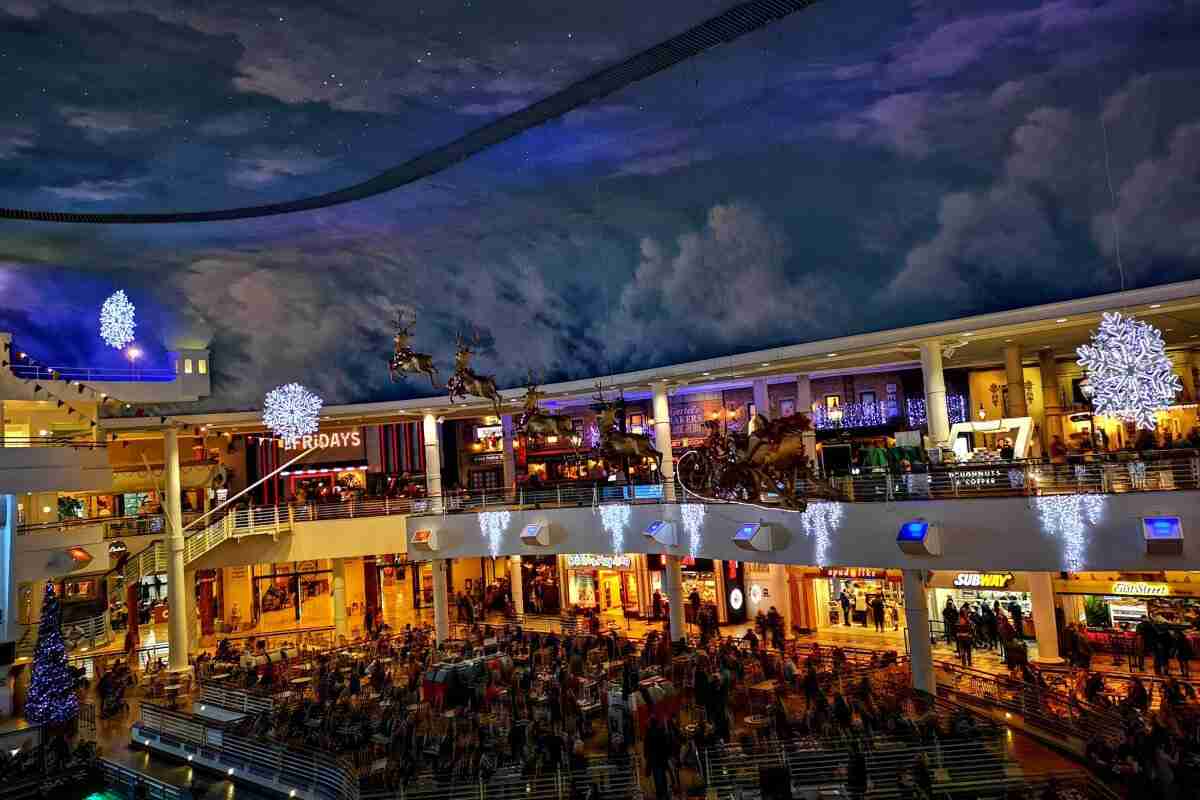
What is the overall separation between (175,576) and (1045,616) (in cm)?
2363

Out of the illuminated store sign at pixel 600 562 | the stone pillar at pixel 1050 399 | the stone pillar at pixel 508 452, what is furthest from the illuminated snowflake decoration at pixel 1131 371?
the stone pillar at pixel 508 452

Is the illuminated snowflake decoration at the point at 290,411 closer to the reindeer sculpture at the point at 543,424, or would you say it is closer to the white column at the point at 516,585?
the reindeer sculpture at the point at 543,424

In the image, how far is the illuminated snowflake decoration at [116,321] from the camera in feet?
85.2

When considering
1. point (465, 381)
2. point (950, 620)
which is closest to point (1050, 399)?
point (950, 620)

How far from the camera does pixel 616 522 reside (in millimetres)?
23141

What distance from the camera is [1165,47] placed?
A: 14.7 meters

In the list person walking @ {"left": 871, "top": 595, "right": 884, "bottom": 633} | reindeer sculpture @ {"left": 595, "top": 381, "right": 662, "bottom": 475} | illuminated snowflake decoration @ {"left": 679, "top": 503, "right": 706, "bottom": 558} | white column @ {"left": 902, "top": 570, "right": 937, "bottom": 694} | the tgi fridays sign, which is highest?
the tgi fridays sign

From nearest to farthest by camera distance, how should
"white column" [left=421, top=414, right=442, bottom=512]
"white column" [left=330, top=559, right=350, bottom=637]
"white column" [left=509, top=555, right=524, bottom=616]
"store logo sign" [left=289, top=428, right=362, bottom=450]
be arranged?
"white column" [left=421, top=414, right=442, bottom=512] < "white column" [left=330, top=559, right=350, bottom=637] < "white column" [left=509, top=555, right=524, bottom=616] < "store logo sign" [left=289, top=428, right=362, bottom=450]

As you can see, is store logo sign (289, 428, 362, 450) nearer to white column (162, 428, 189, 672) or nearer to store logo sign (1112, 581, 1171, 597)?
white column (162, 428, 189, 672)

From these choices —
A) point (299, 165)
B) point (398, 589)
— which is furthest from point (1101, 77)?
point (398, 589)

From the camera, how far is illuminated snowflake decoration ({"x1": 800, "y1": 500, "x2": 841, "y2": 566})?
17.0 meters

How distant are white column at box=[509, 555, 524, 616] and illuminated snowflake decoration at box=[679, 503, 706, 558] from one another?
9.19m

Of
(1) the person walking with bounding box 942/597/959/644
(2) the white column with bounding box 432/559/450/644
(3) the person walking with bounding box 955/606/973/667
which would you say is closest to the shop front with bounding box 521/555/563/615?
(2) the white column with bounding box 432/559/450/644

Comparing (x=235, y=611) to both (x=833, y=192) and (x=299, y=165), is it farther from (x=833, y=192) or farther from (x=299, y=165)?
(x=833, y=192)
